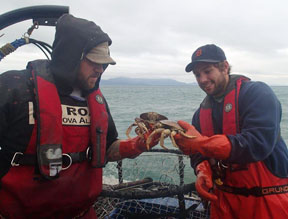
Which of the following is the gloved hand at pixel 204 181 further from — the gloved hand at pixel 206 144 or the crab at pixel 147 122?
the crab at pixel 147 122

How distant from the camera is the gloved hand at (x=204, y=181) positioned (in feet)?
8.75

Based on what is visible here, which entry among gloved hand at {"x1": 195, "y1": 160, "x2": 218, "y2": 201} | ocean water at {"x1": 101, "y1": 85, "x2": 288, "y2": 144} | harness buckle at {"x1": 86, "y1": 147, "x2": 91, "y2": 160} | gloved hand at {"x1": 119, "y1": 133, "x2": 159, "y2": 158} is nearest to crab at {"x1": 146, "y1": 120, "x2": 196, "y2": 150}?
gloved hand at {"x1": 119, "y1": 133, "x2": 159, "y2": 158}

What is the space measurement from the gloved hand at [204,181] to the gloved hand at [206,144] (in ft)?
1.11

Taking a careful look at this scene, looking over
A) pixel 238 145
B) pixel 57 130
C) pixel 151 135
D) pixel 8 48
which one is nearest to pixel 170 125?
pixel 151 135

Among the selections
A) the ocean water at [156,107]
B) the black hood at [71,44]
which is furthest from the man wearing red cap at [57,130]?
the ocean water at [156,107]

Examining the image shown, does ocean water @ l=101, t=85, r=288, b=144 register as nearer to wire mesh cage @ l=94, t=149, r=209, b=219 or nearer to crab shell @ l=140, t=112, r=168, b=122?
wire mesh cage @ l=94, t=149, r=209, b=219

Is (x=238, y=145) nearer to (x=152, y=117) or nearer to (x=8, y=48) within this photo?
(x=152, y=117)

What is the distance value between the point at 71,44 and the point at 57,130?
841 mm

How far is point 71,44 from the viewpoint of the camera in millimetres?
2316

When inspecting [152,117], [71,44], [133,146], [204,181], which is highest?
[71,44]

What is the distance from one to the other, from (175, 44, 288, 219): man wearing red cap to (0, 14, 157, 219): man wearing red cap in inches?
42.0

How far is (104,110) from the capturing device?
9.16ft

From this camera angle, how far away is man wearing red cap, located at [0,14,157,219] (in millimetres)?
2127

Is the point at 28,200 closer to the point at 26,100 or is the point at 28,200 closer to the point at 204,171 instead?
the point at 26,100
